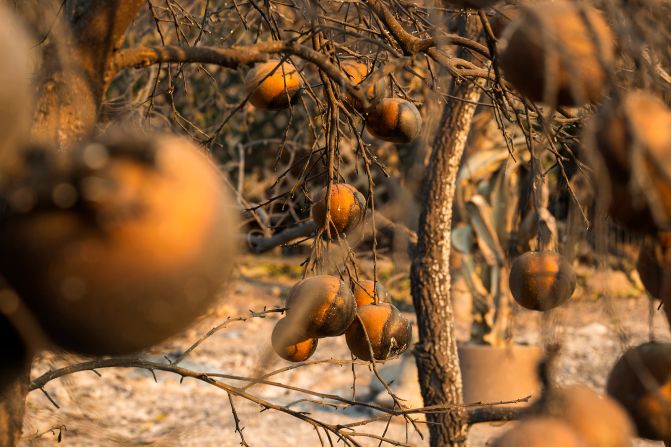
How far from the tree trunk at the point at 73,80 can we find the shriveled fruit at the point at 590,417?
74 cm

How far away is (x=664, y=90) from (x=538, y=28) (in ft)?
0.57

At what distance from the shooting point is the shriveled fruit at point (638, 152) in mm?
879

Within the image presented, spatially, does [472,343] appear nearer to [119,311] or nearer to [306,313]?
[306,313]

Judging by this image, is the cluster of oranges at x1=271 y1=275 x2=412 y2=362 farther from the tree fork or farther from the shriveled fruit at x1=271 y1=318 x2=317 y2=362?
the tree fork

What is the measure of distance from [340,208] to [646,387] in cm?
117

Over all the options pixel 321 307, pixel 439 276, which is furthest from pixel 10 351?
pixel 439 276

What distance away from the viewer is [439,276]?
3.24 meters

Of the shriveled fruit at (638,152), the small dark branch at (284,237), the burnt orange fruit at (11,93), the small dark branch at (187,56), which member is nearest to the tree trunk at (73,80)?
the small dark branch at (187,56)

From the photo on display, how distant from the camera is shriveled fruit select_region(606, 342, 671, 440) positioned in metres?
1.01

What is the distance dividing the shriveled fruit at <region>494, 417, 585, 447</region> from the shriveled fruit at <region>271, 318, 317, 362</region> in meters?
0.96

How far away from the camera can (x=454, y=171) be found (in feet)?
11.1

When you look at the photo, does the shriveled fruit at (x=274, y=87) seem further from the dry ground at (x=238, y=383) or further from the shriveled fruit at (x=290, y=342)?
the dry ground at (x=238, y=383)

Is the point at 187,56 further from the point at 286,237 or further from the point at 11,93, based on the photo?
the point at 286,237

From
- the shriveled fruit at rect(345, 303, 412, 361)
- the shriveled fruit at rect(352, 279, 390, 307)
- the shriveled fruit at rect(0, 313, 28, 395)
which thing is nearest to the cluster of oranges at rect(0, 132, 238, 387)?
the shriveled fruit at rect(0, 313, 28, 395)
